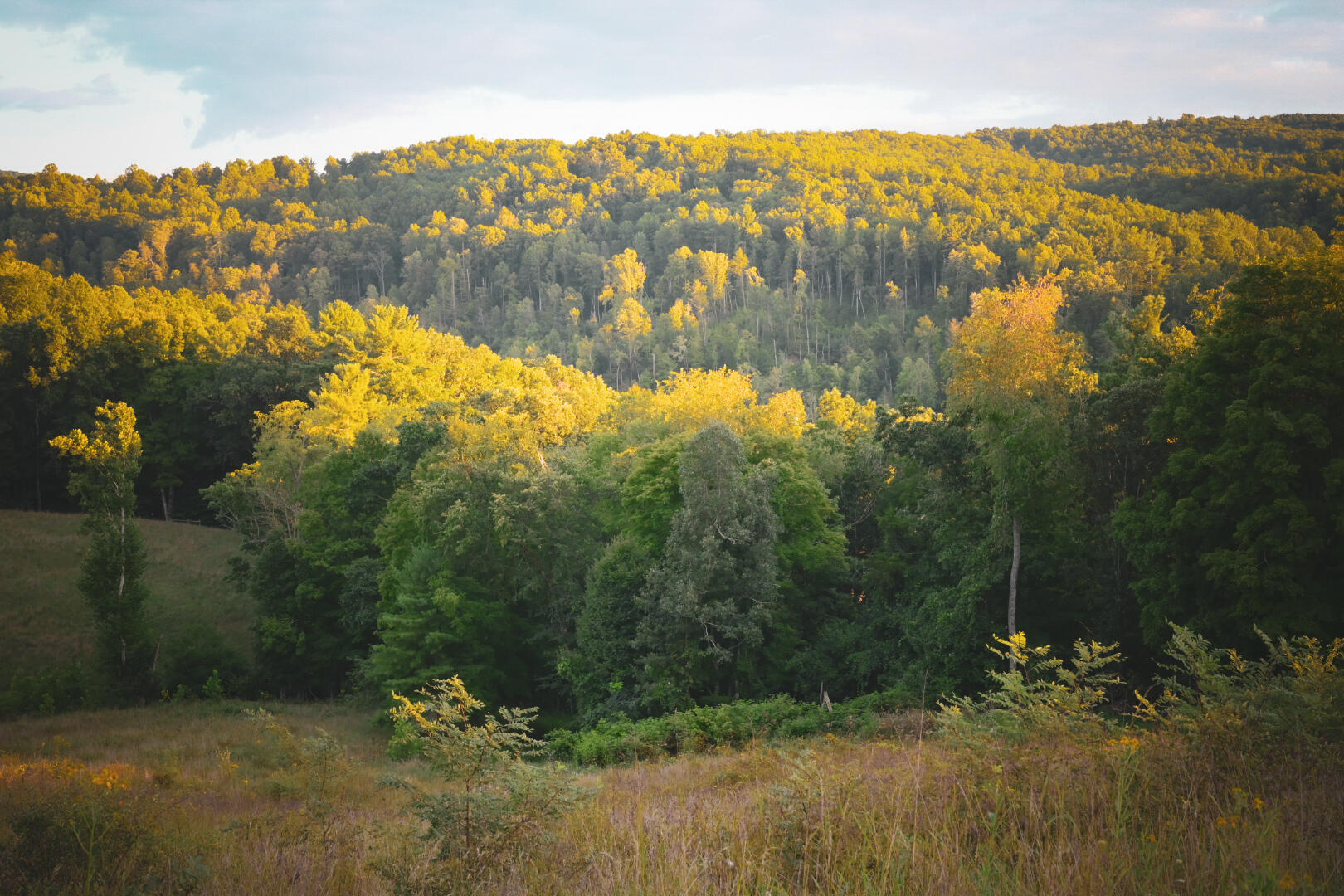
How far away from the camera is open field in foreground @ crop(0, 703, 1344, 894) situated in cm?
341


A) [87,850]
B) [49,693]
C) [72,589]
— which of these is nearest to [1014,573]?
[87,850]

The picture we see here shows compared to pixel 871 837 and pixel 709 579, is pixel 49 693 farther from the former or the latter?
pixel 871 837

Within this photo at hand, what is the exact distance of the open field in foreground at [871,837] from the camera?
3.41 meters

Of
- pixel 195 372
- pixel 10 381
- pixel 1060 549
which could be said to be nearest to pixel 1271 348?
pixel 1060 549

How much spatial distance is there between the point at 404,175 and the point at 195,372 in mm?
160230

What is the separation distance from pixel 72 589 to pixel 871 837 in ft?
144

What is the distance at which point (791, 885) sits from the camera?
11.7 feet

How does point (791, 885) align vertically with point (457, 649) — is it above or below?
above

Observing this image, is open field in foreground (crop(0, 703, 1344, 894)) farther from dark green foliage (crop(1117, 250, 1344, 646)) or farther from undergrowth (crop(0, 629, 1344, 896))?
dark green foliage (crop(1117, 250, 1344, 646))

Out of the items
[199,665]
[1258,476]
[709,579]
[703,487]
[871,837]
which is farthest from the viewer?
[199,665]

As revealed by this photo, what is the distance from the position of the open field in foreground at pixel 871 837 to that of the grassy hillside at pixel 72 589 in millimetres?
29425

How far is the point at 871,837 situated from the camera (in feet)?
13.2

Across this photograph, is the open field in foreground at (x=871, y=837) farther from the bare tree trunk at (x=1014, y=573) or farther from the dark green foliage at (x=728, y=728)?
the bare tree trunk at (x=1014, y=573)

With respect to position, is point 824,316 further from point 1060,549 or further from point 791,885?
point 791,885
